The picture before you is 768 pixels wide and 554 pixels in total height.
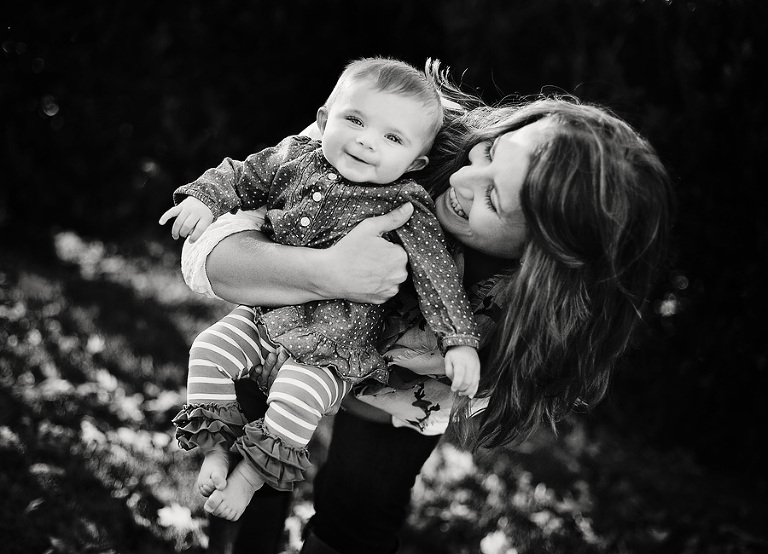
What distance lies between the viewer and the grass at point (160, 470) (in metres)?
2.82

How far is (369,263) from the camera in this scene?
186cm

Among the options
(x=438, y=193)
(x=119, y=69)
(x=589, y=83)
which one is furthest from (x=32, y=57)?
(x=438, y=193)

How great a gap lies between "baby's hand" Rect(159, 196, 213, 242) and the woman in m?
0.09

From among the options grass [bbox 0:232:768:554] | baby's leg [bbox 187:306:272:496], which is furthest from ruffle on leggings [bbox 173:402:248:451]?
grass [bbox 0:232:768:554]

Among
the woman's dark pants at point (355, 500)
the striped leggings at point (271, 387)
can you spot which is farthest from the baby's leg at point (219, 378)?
the woman's dark pants at point (355, 500)

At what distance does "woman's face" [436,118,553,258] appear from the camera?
1823mm

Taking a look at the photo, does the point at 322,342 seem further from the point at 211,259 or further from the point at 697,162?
the point at 697,162

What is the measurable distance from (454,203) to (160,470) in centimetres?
191

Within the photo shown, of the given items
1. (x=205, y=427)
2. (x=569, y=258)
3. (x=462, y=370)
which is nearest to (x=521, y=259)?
(x=569, y=258)

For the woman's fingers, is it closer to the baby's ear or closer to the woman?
the woman

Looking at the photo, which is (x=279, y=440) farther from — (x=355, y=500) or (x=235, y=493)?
(x=355, y=500)

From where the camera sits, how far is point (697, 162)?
12.9ft

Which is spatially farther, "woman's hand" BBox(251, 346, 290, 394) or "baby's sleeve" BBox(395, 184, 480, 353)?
A: "woman's hand" BBox(251, 346, 290, 394)

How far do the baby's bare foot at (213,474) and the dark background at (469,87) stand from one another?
82.5 inches
